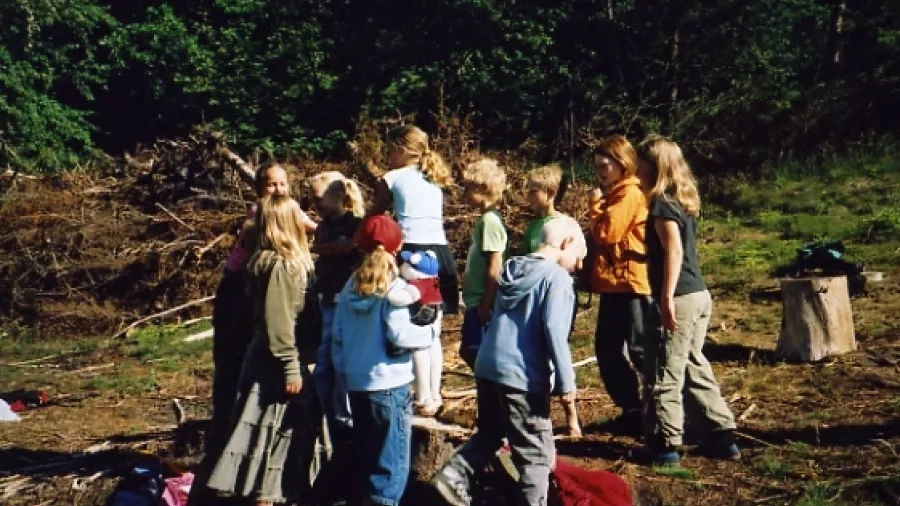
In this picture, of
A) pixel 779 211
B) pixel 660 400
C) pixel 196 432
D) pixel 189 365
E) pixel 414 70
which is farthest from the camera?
pixel 414 70

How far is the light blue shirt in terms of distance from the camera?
6.21 m

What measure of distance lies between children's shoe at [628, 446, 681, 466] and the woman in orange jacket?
0.51m

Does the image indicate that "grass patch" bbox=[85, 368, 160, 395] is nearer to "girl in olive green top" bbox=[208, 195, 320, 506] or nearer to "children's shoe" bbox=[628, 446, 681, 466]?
"girl in olive green top" bbox=[208, 195, 320, 506]

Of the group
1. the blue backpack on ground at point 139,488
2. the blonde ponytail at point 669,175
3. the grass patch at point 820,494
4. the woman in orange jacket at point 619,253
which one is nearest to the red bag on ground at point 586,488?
the grass patch at point 820,494

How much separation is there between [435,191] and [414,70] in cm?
1391

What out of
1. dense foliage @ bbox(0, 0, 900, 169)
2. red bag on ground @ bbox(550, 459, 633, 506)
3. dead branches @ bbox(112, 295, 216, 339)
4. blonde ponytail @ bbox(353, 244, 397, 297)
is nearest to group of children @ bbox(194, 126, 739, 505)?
blonde ponytail @ bbox(353, 244, 397, 297)

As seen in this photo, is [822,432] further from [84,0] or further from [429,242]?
[84,0]

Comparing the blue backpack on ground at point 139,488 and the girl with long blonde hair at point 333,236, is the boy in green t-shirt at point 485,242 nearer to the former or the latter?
the girl with long blonde hair at point 333,236

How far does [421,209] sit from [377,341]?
3.56ft

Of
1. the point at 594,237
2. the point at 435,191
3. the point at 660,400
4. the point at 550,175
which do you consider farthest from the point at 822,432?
the point at 435,191

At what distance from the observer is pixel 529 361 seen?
17.3 ft

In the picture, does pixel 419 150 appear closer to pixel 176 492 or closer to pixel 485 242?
pixel 485 242

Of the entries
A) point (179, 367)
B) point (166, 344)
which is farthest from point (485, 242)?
point (166, 344)

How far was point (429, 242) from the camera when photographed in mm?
6266
